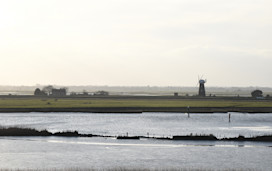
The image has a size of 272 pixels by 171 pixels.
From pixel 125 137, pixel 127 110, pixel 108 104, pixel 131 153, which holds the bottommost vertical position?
pixel 131 153

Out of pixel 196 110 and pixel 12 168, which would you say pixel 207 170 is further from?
pixel 196 110

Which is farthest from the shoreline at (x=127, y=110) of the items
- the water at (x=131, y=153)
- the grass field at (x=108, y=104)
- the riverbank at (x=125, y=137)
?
the riverbank at (x=125, y=137)

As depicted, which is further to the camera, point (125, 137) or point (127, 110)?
point (127, 110)

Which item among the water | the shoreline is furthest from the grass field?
the water

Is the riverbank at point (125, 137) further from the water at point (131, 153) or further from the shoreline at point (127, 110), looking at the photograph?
the shoreline at point (127, 110)

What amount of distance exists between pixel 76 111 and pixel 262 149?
6591 centimetres

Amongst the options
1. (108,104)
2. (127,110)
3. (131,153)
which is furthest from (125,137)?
(108,104)

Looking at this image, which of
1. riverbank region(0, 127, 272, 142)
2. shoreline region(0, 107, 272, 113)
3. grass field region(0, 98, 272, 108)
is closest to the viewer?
riverbank region(0, 127, 272, 142)

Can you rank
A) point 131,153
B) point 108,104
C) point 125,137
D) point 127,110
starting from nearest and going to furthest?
point 131,153, point 125,137, point 127,110, point 108,104

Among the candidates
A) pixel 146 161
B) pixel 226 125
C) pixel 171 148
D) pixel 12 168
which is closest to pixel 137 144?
pixel 171 148

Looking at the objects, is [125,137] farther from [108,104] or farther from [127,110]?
[108,104]

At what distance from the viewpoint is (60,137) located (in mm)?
61438

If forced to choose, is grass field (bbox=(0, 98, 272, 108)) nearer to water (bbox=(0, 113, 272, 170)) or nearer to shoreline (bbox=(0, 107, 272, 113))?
shoreline (bbox=(0, 107, 272, 113))

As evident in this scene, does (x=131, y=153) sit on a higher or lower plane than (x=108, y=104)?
lower
